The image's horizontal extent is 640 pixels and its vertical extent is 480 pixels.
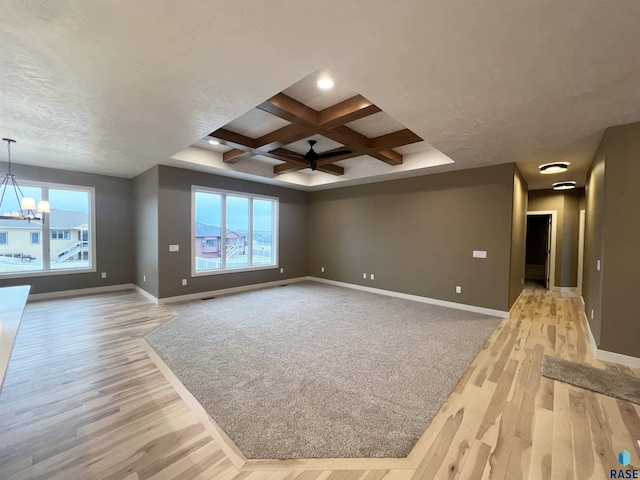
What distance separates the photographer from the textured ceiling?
60.3 inches

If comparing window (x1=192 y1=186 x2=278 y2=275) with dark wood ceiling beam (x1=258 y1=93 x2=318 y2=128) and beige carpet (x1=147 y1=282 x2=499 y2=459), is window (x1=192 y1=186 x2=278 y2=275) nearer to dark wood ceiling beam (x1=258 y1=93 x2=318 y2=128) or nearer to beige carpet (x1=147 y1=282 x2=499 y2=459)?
beige carpet (x1=147 y1=282 x2=499 y2=459)

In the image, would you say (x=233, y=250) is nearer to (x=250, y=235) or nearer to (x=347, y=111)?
(x=250, y=235)

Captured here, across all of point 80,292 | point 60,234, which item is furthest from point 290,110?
point 80,292

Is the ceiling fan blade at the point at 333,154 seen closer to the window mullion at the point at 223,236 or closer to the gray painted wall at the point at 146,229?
the window mullion at the point at 223,236

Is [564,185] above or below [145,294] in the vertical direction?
above

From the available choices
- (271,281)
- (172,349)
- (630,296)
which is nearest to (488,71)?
(630,296)

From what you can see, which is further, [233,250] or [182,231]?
[233,250]

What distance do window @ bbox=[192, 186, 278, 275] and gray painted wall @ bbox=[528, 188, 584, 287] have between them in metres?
7.31

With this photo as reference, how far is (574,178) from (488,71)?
518 centimetres

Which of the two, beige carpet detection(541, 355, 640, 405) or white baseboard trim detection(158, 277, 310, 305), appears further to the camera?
white baseboard trim detection(158, 277, 310, 305)

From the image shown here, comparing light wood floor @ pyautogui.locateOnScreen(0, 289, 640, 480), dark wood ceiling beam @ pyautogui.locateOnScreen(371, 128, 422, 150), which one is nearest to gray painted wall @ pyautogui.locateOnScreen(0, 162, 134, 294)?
light wood floor @ pyautogui.locateOnScreen(0, 289, 640, 480)

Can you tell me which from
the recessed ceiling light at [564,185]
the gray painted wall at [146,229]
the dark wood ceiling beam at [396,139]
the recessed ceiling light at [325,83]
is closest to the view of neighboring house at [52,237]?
the gray painted wall at [146,229]

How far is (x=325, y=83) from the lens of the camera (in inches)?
100

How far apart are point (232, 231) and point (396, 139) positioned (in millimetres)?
4262
